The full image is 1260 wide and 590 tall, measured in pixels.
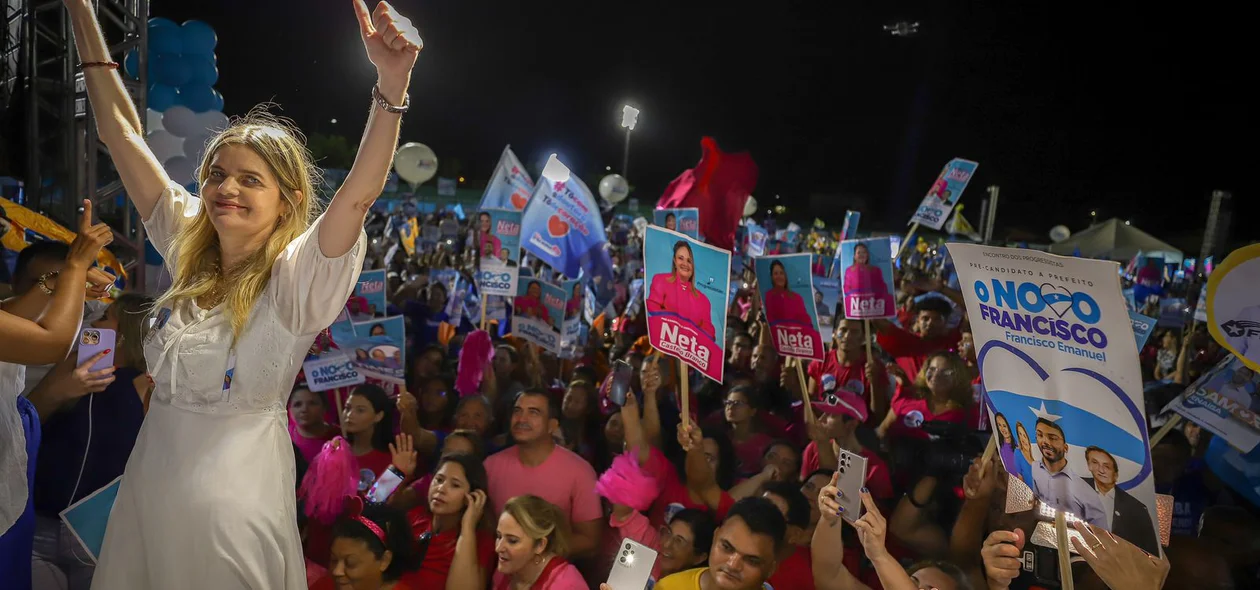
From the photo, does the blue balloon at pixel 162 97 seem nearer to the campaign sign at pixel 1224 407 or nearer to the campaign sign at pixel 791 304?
the campaign sign at pixel 791 304

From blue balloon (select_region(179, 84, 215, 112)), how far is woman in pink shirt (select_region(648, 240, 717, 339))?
5209mm

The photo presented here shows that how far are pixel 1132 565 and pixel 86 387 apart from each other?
2917mm

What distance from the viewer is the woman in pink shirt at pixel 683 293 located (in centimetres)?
364

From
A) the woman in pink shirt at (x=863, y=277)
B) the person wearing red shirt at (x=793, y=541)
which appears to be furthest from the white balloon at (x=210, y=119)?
the person wearing red shirt at (x=793, y=541)

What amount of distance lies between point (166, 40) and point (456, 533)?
565 cm

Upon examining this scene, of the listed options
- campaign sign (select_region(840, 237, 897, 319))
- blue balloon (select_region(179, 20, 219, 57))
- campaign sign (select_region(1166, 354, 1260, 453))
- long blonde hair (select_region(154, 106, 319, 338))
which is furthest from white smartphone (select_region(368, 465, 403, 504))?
blue balloon (select_region(179, 20, 219, 57))

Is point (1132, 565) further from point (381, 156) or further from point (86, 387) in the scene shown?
point (86, 387)

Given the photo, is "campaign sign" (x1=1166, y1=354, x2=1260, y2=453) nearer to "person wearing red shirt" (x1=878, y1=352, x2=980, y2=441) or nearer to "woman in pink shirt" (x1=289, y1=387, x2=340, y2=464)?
"person wearing red shirt" (x1=878, y1=352, x2=980, y2=441)

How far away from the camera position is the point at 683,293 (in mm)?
3719

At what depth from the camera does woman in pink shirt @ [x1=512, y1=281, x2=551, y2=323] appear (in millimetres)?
6066

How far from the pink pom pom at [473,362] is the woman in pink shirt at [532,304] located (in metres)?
0.47

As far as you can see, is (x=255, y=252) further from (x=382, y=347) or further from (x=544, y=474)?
(x=382, y=347)

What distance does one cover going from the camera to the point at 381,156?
1377mm

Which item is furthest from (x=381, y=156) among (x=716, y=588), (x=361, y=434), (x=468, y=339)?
(x=468, y=339)
